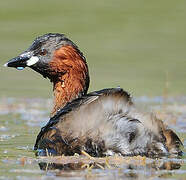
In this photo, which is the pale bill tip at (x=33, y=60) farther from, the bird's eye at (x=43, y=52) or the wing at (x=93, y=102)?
the wing at (x=93, y=102)

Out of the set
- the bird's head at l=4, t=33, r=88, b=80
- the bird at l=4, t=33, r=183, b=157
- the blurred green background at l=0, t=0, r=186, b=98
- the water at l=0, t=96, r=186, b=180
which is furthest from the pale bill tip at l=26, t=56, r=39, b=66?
the blurred green background at l=0, t=0, r=186, b=98

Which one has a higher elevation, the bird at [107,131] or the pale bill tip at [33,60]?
the pale bill tip at [33,60]

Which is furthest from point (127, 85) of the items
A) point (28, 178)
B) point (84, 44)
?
point (28, 178)

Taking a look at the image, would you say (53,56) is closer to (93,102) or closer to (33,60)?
(33,60)

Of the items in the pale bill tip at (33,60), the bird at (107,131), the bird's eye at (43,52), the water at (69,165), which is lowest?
the water at (69,165)

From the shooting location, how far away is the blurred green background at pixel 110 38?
12.9m

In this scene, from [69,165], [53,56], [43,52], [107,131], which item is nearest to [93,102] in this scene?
[107,131]

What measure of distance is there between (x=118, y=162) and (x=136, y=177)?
752mm

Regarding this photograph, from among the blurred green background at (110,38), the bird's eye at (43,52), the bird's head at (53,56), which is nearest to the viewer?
the bird's head at (53,56)

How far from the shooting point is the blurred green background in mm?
12875

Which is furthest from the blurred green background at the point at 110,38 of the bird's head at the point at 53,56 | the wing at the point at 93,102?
the wing at the point at 93,102

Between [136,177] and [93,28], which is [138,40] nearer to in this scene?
[93,28]

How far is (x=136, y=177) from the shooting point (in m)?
6.01

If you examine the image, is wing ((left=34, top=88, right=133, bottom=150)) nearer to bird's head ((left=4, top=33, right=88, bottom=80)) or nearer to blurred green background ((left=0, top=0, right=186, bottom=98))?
bird's head ((left=4, top=33, right=88, bottom=80))
